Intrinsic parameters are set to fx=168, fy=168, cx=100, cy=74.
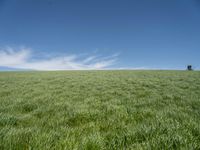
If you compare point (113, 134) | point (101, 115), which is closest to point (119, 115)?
point (101, 115)

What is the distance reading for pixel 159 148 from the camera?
121 inches

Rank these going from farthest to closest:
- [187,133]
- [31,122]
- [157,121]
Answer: [31,122], [157,121], [187,133]

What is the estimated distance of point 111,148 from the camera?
128 inches

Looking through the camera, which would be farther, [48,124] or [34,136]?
[48,124]

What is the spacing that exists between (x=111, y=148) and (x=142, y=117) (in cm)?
238

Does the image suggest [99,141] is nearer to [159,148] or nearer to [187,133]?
[159,148]

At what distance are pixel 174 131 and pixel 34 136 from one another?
9.99 ft

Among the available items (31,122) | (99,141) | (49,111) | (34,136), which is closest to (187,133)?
(99,141)

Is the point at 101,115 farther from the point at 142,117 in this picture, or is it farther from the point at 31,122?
the point at 31,122

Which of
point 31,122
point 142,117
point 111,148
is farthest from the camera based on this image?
point 142,117

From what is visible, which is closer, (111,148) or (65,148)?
(65,148)

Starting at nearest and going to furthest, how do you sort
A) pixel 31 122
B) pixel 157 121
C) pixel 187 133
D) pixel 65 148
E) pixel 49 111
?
pixel 65 148 → pixel 187 133 → pixel 157 121 → pixel 31 122 → pixel 49 111

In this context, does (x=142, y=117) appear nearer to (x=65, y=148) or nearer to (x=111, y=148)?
(x=111, y=148)

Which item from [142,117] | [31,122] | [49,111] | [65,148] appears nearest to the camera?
[65,148]
